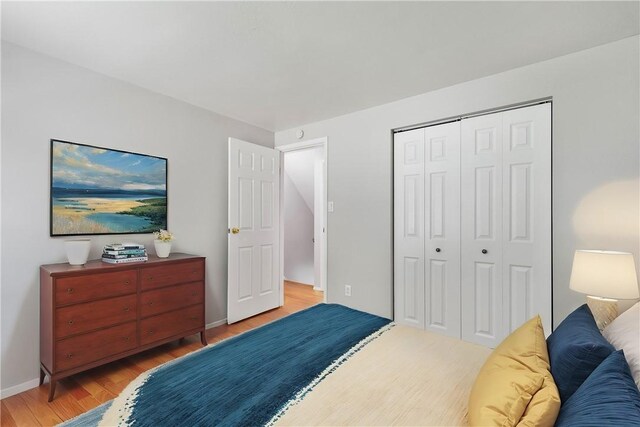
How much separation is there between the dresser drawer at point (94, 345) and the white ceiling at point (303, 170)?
3.29 m

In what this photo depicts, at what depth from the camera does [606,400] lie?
0.75m

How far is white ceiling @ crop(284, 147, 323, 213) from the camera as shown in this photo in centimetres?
487

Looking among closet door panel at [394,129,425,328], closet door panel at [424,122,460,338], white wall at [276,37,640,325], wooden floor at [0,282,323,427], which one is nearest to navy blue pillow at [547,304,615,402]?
white wall at [276,37,640,325]

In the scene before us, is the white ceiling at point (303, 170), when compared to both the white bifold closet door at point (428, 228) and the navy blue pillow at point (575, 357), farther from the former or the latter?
the navy blue pillow at point (575, 357)

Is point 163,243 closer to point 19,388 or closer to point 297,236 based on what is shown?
point 19,388

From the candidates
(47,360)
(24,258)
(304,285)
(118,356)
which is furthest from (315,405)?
(304,285)

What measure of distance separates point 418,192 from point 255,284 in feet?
7.09

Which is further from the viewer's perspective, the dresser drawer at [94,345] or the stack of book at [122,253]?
the stack of book at [122,253]

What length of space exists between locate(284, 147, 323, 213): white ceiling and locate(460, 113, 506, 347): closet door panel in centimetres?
255

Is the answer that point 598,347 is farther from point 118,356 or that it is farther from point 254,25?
point 118,356

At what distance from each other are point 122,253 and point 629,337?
9.96 feet

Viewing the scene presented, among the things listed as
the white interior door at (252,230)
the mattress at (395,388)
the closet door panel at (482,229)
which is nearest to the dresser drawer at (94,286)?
the white interior door at (252,230)

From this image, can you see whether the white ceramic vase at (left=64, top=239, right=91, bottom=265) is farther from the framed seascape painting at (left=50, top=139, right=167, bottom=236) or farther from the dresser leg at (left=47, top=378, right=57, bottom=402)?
the dresser leg at (left=47, top=378, right=57, bottom=402)

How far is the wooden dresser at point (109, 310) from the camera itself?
2.01 m
